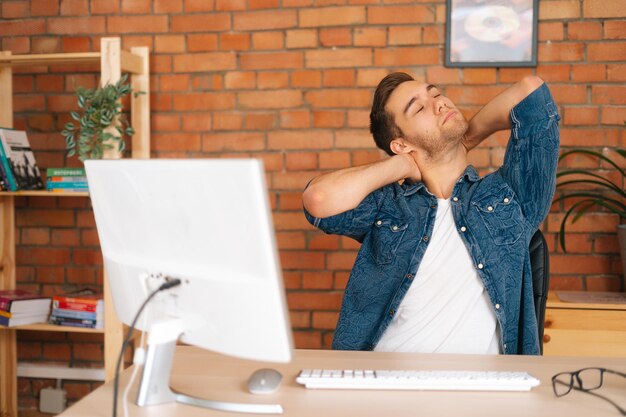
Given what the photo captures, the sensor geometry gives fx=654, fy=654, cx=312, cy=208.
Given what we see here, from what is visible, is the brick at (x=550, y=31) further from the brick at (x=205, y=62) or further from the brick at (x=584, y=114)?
the brick at (x=205, y=62)

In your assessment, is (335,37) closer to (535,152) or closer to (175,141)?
(175,141)

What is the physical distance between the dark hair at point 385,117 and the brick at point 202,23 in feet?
3.61

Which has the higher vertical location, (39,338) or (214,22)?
(214,22)

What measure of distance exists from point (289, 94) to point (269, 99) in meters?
0.09

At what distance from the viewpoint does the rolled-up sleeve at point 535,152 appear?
186 cm

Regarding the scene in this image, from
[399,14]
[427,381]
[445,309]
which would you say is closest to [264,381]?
[427,381]

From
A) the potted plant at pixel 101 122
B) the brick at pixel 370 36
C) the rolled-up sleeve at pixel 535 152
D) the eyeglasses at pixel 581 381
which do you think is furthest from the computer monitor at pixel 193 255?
the brick at pixel 370 36

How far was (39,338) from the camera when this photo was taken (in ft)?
10.1

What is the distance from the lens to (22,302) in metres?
2.74

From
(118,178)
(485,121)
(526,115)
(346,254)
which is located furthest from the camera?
(346,254)

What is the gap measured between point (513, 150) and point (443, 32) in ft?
3.38

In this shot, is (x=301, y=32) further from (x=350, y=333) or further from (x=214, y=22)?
(x=350, y=333)

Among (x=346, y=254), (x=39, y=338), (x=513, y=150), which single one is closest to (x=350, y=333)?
(x=513, y=150)

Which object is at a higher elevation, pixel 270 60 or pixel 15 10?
pixel 15 10
